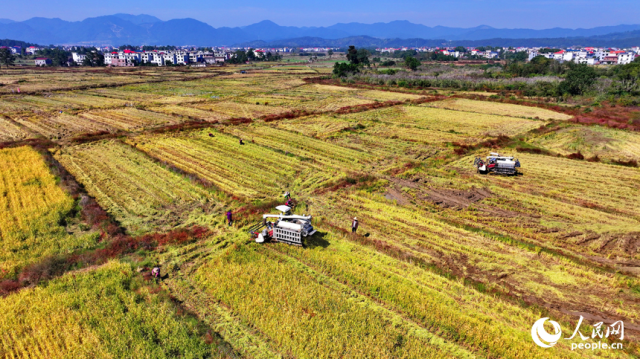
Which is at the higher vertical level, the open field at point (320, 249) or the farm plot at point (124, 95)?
the farm plot at point (124, 95)

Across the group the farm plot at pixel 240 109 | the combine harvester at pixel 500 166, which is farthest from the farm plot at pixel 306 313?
the farm plot at pixel 240 109

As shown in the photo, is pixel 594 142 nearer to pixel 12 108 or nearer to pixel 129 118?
pixel 129 118

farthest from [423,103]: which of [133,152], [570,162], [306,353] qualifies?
[306,353]

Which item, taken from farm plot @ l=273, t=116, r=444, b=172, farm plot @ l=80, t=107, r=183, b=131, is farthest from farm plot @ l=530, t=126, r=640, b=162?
farm plot @ l=80, t=107, r=183, b=131

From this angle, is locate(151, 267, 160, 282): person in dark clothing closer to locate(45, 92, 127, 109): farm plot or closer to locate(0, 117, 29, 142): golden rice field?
locate(0, 117, 29, 142): golden rice field

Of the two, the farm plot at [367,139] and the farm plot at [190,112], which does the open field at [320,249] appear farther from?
the farm plot at [190,112]

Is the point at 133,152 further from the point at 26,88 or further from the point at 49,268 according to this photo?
the point at 26,88
